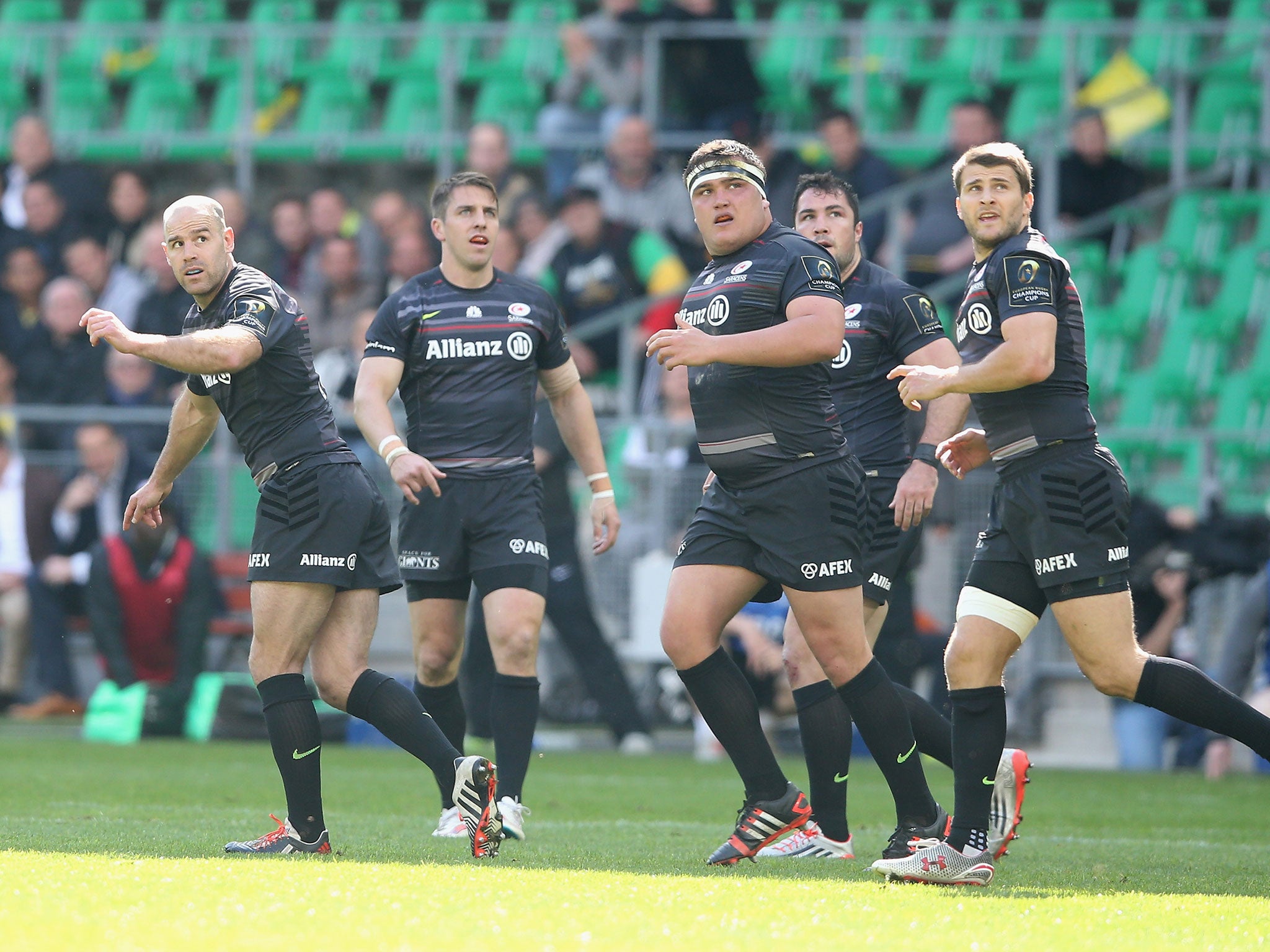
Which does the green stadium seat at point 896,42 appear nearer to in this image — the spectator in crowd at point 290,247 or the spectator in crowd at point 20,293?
the spectator in crowd at point 290,247

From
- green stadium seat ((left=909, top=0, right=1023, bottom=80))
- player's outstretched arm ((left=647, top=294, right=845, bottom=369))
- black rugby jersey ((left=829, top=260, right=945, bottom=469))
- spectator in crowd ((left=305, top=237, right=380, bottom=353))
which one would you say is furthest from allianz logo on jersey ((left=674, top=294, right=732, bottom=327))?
green stadium seat ((left=909, top=0, right=1023, bottom=80))

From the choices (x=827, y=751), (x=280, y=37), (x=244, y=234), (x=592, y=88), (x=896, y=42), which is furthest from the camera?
(x=280, y=37)

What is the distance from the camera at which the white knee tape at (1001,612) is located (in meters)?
5.79

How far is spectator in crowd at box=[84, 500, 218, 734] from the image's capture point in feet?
40.8

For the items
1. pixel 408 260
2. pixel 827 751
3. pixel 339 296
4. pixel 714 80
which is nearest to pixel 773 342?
pixel 827 751

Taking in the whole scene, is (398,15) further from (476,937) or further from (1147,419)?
(476,937)

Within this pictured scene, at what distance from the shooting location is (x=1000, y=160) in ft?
18.9

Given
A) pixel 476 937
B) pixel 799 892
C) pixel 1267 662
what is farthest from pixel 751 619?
pixel 476 937

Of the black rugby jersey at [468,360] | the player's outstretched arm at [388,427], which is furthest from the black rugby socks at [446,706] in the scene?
the black rugby jersey at [468,360]

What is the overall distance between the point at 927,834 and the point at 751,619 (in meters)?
5.54

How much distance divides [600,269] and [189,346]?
8.87 metres

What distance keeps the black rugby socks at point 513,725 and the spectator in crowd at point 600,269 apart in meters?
7.23

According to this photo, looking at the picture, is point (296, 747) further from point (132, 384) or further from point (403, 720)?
point (132, 384)

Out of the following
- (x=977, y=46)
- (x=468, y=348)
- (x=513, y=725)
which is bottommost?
(x=513, y=725)
